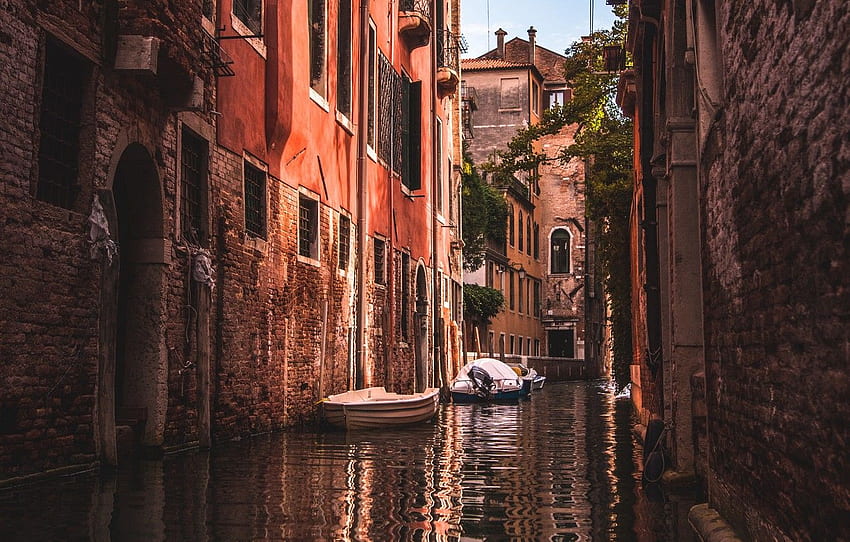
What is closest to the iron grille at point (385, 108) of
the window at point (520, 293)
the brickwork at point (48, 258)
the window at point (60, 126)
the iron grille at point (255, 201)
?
the iron grille at point (255, 201)

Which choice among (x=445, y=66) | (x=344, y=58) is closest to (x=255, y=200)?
(x=344, y=58)

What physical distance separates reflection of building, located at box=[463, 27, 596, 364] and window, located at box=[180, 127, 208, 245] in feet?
104

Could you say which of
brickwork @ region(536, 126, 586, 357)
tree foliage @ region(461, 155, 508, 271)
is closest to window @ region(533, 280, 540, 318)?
brickwork @ region(536, 126, 586, 357)

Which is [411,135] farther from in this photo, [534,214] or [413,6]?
[534,214]

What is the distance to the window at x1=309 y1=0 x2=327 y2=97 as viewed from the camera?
58.9ft

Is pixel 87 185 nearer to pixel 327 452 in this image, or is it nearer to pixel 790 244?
pixel 327 452

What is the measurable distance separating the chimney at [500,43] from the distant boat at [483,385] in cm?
2931

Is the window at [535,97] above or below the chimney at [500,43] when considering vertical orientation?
below

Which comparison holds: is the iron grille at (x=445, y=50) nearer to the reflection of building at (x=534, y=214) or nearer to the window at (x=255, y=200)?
the reflection of building at (x=534, y=214)

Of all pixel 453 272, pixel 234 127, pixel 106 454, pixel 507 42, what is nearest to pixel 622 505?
pixel 106 454

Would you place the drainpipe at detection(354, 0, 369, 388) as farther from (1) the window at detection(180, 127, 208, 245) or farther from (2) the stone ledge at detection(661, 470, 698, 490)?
(2) the stone ledge at detection(661, 470, 698, 490)

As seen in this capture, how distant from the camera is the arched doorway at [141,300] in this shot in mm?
11344

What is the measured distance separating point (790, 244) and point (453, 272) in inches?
1090

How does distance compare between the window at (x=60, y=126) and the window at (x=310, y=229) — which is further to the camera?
the window at (x=310, y=229)
